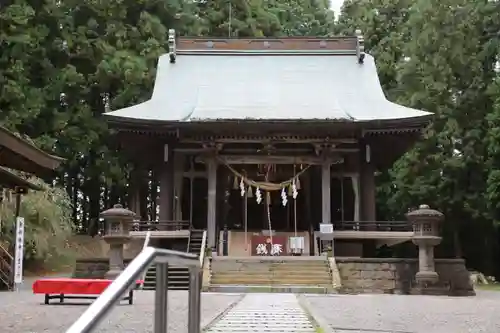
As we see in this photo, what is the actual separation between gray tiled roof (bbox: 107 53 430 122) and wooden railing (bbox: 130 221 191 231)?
9.61 ft

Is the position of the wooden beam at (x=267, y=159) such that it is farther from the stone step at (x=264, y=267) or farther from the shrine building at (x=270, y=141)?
the stone step at (x=264, y=267)

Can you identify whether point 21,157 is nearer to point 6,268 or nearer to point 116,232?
point 116,232

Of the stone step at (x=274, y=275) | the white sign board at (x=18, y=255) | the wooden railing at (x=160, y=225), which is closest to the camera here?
the white sign board at (x=18, y=255)

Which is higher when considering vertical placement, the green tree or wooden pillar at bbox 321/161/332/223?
the green tree

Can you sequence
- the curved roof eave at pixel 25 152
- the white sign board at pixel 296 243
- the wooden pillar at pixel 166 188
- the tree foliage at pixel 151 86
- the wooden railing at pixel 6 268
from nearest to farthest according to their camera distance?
the curved roof eave at pixel 25 152, the wooden railing at pixel 6 268, the white sign board at pixel 296 243, the wooden pillar at pixel 166 188, the tree foliage at pixel 151 86

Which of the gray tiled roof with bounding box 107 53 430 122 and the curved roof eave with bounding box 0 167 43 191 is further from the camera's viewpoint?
the gray tiled roof with bounding box 107 53 430 122

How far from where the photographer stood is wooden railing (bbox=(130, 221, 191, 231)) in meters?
18.4

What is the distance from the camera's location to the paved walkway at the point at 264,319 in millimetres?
6586

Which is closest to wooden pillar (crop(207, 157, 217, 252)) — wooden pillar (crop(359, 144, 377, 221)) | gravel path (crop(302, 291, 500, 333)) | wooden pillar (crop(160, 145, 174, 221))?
wooden pillar (crop(160, 145, 174, 221))

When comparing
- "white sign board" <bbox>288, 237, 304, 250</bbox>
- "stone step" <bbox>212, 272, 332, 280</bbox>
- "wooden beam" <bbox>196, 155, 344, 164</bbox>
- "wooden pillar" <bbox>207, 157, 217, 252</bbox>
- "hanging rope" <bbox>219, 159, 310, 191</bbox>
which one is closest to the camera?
"stone step" <bbox>212, 272, 332, 280</bbox>

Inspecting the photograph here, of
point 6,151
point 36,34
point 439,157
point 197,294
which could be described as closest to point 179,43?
point 36,34

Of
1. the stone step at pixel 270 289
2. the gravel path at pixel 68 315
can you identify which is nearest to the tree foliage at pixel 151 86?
the stone step at pixel 270 289

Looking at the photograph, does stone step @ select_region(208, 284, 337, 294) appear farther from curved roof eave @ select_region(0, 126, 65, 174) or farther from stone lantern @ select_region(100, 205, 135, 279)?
curved roof eave @ select_region(0, 126, 65, 174)

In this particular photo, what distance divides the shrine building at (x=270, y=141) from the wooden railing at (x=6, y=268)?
3615 millimetres
